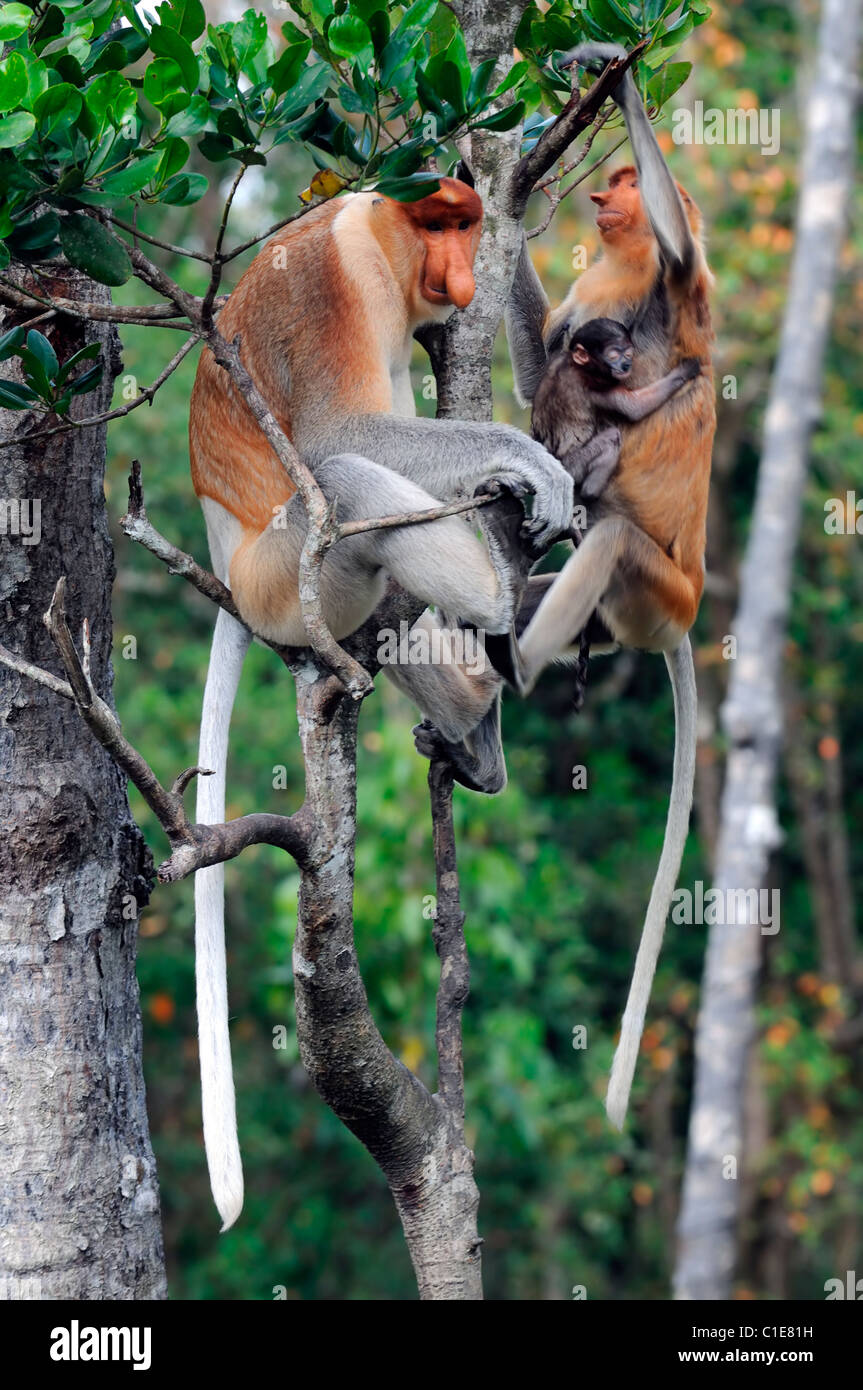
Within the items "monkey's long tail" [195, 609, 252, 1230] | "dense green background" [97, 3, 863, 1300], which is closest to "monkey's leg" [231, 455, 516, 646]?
"monkey's long tail" [195, 609, 252, 1230]

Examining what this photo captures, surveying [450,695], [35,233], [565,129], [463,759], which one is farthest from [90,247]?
[463,759]

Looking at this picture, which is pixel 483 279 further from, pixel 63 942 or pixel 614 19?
pixel 63 942

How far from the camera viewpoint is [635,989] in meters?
2.73

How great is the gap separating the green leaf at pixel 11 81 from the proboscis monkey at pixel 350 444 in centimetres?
100

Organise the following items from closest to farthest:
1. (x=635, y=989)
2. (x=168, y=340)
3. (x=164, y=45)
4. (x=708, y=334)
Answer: (x=164, y=45) → (x=635, y=989) → (x=708, y=334) → (x=168, y=340)

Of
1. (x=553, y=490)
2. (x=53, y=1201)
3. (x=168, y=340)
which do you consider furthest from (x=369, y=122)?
(x=168, y=340)

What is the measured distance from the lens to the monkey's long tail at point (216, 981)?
213 cm

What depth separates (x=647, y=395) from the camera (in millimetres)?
3035

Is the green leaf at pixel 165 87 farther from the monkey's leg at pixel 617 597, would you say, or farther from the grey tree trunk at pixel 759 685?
the grey tree trunk at pixel 759 685

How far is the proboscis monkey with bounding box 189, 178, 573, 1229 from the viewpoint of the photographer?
2.56 meters

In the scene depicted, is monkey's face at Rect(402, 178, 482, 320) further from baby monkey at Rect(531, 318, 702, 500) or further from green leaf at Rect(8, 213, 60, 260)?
green leaf at Rect(8, 213, 60, 260)

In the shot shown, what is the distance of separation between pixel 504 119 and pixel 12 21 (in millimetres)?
601

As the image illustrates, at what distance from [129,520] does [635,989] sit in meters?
1.40
